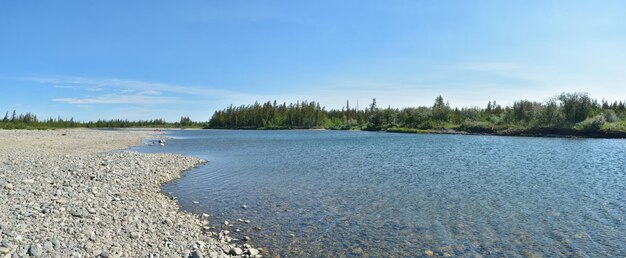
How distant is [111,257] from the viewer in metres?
8.53

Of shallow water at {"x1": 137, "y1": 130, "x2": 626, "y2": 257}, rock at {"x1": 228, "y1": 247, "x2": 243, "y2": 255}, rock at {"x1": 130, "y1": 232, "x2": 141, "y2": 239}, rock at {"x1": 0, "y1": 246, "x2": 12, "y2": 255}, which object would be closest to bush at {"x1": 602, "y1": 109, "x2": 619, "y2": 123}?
shallow water at {"x1": 137, "y1": 130, "x2": 626, "y2": 257}

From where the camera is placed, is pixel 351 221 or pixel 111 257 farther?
pixel 351 221

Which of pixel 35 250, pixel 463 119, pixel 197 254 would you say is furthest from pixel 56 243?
pixel 463 119

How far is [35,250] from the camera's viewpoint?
8.01 m

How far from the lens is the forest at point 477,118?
277 feet

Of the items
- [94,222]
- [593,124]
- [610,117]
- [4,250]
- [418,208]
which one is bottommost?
[418,208]

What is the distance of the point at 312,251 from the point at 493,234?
6340 mm

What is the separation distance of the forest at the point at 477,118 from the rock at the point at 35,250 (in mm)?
93958

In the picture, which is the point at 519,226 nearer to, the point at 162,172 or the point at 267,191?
the point at 267,191

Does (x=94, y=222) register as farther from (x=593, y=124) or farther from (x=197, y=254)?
(x=593, y=124)

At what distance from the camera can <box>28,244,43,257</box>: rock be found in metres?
7.89

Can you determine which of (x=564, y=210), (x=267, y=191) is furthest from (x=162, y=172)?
(x=564, y=210)

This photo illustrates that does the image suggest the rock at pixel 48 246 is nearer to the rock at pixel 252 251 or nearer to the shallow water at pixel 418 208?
the rock at pixel 252 251

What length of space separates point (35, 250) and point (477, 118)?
433ft
